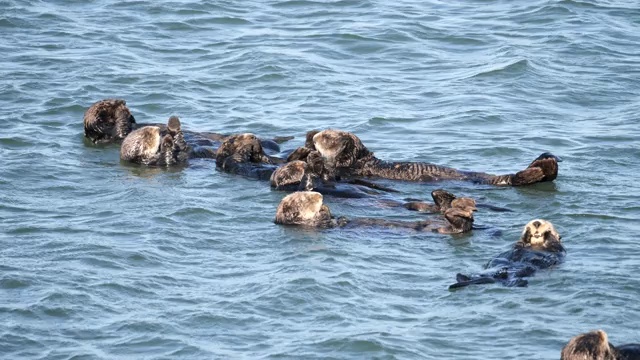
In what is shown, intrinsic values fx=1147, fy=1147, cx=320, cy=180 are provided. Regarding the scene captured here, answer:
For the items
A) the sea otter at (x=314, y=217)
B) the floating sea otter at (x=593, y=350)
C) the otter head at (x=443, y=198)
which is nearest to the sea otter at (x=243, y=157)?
the sea otter at (x=314, y=217)

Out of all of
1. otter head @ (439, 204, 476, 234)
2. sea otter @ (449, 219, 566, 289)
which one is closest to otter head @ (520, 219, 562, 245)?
sea otter @ (449, 219, 566, 289)

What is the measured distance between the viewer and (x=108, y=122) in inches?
476

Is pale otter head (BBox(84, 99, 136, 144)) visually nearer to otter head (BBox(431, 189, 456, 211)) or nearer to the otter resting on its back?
the otter resting on its back

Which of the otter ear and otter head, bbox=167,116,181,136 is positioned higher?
otter head, bbox=167,116,181,136

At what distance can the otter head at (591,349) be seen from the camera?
601cm

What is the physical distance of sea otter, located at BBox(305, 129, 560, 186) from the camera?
10.5 metres

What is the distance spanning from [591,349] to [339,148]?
5146 millimetres

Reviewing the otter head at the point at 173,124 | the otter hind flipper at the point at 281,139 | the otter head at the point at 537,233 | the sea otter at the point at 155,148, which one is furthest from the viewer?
the otter hind flipper at the point at 281,139

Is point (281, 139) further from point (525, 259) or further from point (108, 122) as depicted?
point (525, 259)

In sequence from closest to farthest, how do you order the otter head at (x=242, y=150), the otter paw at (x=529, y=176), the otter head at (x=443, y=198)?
the otter head at (x=443, y=198), the otter paw at (x=529, y=176), the otter head at (x=242, y=150)

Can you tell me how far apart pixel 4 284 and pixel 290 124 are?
5.29m

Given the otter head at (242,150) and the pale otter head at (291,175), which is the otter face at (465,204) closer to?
the pale otter head at (291,175)

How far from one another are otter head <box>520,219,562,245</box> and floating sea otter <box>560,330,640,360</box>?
1974mm

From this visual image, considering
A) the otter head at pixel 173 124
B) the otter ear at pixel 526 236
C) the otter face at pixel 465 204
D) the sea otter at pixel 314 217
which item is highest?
the otter head at pixel 173 124
